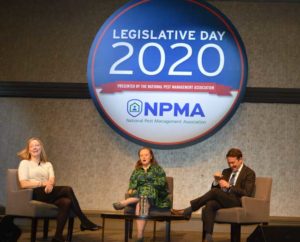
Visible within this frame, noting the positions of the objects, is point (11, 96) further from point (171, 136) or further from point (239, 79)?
point (239, 79)

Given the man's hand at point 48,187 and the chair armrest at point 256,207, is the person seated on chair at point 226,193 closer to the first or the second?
the chair armrest at point 256,207

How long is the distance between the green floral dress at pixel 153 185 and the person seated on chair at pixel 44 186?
0.61 meters

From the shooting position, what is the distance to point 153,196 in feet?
16.8

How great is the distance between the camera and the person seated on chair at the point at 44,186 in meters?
4.98

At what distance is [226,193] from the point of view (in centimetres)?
509

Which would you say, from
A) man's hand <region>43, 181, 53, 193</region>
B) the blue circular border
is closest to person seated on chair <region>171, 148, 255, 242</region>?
the blue circular border

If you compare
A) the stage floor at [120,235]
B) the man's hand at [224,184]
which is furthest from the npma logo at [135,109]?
the man's hand at [224,184]

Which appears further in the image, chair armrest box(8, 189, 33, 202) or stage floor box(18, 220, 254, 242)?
stage floor box(18, 220, 254, 242)

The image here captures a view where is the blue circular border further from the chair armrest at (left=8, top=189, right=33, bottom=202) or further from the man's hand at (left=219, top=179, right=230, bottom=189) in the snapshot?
the chair armrest at (left=8, top=189, right=33, bottom=202)

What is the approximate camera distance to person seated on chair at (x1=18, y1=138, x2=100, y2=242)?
4980 millimetres

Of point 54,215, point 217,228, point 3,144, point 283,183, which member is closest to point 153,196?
point 54,215

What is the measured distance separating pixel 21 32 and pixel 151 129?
2.03m

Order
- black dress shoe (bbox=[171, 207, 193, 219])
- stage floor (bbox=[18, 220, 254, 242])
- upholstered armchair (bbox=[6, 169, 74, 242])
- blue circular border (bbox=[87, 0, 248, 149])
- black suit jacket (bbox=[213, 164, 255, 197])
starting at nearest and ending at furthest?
1. upholstered armchair (bbox=[6, 169, 74, 242])
2. black dress shoe (bbox=[171, 207, 193, 219])
3. black suit jacket (bbox=[213, 164, 255, 197])
4. stage floor (bbox=[18, 220, 254, 242])
5. blue circular border (bbox=[87, 0, 248, 149])

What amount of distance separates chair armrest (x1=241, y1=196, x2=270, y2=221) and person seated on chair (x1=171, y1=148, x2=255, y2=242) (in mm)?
117
